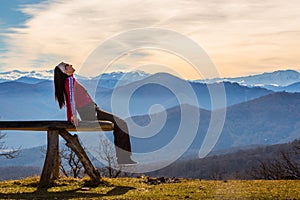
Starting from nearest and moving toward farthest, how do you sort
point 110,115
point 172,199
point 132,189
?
point 172,199, point 132,189, point 110,115

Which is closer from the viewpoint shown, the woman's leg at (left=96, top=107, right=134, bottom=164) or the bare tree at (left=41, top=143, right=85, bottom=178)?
the woman's leg at (left=96, top=107, right=134, bottom=164)

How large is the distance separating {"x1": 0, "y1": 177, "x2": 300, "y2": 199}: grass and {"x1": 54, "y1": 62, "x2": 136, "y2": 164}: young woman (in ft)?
4.07

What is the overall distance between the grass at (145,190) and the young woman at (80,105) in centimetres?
124

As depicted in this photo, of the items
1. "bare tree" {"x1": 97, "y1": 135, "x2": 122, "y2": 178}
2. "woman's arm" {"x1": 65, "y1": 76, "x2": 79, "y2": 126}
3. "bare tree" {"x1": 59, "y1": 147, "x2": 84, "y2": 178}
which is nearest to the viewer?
"woman's arm" {"x1": 65, "y1": 76, "x2": 79, "y2": 126}

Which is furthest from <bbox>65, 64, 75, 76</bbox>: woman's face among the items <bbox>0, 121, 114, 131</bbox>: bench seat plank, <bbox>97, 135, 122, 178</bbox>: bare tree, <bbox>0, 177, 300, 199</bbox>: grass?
<bbox>97, 135, 122, 178</bbox>: bare tree

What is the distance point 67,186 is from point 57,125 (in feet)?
6.89

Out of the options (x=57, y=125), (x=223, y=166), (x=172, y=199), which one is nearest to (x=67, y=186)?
(x=57, y=125)

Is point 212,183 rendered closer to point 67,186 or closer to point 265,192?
point 265,192

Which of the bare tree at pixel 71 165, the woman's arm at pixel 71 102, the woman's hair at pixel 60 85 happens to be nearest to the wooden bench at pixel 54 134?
the woman's arm at pixel 71 102

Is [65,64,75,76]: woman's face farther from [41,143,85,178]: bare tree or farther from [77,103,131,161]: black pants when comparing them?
[41,143,85,178]: bare tree

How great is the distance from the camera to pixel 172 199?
45.1ft

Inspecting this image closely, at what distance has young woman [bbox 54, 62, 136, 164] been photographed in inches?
641

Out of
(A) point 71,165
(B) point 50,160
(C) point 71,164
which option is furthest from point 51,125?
(C) point 71,164

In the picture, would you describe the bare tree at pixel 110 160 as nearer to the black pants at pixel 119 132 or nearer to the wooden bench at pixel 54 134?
the black pants at pixel 119 132
